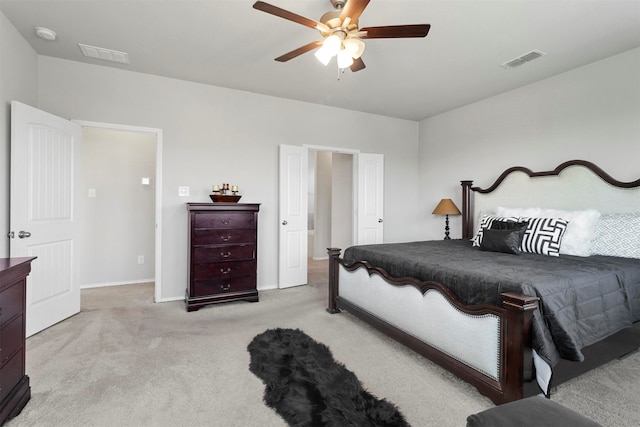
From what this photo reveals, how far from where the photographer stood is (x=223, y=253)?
11.4ft

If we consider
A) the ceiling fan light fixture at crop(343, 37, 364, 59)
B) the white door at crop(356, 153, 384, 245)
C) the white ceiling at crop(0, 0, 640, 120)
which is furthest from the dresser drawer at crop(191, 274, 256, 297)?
the ceiling fan light fixture at crop(343, 37, 364, 59)

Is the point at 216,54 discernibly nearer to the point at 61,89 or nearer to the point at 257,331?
the point at 61,89

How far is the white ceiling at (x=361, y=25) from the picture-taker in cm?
234

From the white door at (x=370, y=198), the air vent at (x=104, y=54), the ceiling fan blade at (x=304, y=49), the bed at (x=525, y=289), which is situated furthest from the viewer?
the white door at (x=370, y=198)

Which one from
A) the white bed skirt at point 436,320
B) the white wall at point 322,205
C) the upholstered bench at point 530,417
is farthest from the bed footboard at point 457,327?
the white wall at point 322,205

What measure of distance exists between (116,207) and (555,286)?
491 centimetres

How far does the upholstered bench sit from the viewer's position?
0.92 m

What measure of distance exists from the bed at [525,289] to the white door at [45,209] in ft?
8.69

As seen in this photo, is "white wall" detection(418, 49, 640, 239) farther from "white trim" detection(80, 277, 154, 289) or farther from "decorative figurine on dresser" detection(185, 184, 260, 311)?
"white trim" detection(80, 277, 154, 289)

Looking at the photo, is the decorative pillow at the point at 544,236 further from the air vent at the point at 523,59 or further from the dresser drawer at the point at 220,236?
the dresser drawer at the point at 220,236

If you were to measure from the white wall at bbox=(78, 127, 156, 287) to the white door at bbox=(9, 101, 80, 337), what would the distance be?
111 cm

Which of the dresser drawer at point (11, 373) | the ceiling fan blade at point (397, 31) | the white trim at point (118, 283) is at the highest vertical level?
the ceiling fan blade at point (397, 31)

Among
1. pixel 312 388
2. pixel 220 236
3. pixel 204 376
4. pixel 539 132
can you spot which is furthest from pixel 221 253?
pixel 539 132

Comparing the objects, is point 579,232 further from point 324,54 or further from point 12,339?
point 12,339
